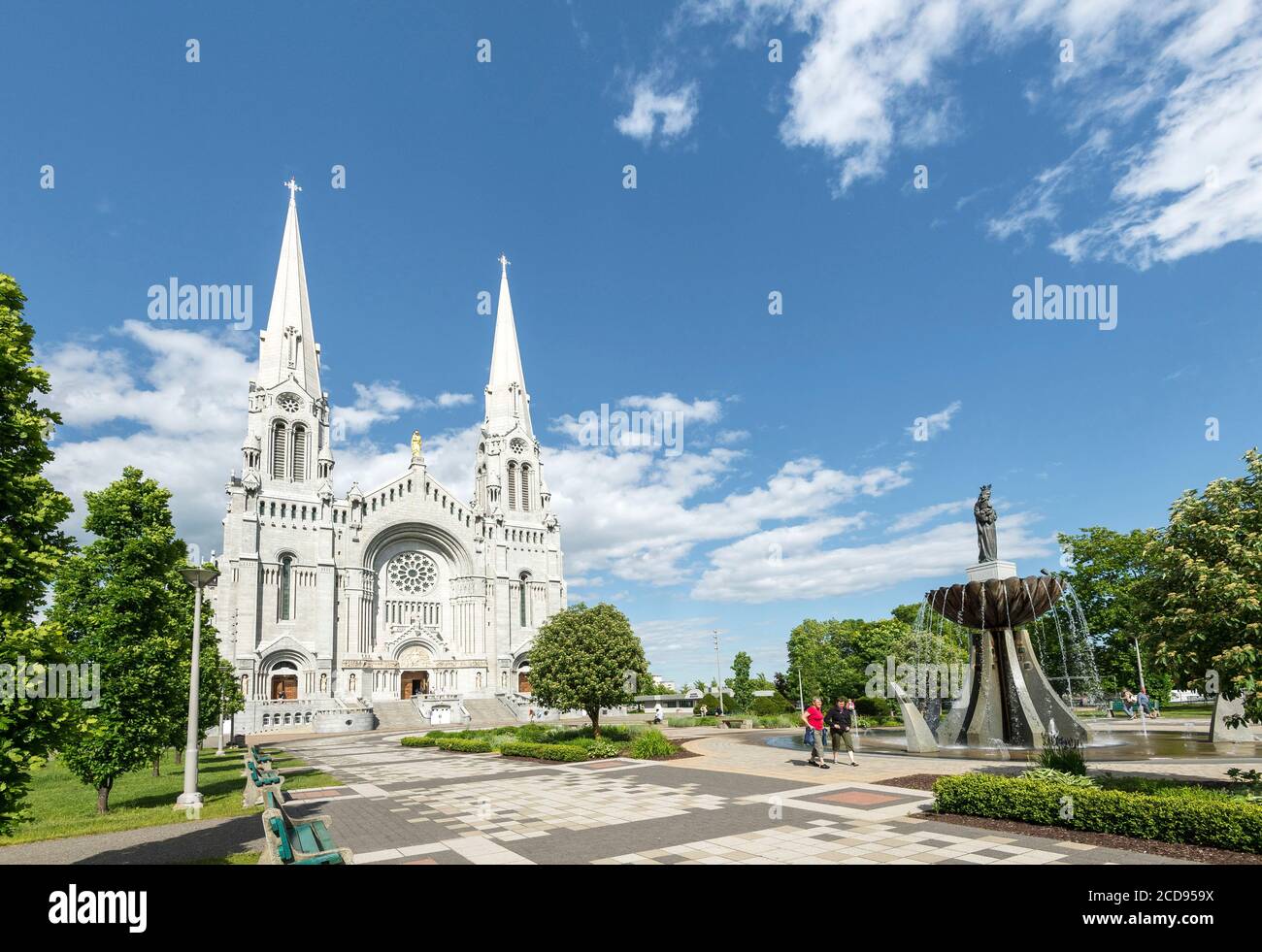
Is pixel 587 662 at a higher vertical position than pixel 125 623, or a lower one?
lower

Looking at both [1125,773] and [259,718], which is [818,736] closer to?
[1125,773]

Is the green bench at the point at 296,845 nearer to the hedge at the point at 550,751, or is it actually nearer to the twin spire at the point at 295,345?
the hedge at the point at 550,751

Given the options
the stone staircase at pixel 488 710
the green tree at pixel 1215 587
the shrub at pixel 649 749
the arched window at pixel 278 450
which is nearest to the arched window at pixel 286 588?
the arched window at pixel 278 450

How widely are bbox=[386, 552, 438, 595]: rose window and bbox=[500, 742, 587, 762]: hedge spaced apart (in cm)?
4575

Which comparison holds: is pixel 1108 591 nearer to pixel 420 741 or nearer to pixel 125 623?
pixel 420 741

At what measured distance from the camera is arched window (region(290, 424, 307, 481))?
63156mm

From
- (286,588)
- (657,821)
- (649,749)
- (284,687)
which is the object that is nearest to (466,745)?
(649,749)

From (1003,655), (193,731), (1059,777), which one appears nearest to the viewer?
(1059,777)

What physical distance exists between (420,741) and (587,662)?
1110 centimetres

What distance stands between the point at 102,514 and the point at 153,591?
2.31 meters

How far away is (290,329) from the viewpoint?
216 ft

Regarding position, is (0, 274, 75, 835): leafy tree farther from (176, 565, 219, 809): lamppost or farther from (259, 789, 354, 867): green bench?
(176, 565, 219, 809): lamppost
